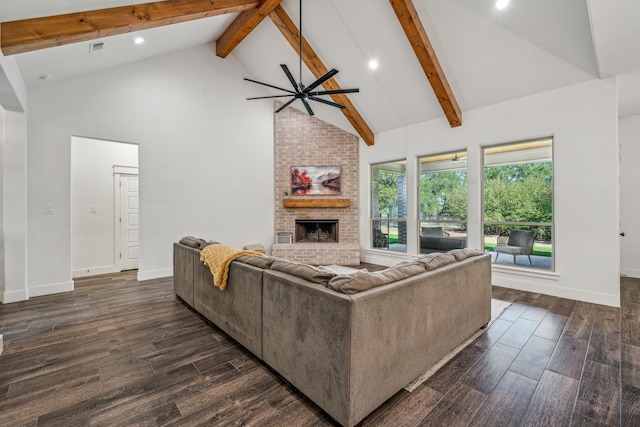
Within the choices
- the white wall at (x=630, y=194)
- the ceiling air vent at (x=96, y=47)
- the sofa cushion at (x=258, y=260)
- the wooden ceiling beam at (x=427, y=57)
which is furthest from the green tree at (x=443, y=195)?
the ceiling air vent at (x=96, y=47)

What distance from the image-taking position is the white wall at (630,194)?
4816 millimetres

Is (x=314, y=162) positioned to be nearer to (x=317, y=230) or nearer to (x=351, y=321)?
(x=317, y=230)

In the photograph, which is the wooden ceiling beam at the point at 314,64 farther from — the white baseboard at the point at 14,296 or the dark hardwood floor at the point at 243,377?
the white baseboard at the point at 14,296

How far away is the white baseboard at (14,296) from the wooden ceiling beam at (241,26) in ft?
16.0

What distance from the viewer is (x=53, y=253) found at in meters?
3.95

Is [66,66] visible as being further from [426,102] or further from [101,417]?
[426,102]

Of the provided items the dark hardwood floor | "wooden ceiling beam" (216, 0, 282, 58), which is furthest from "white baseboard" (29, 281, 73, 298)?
"wooden ceiling beam" (216, 0, 282, 58)

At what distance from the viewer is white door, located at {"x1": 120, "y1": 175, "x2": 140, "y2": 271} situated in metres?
5.29

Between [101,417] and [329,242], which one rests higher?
[329,242]

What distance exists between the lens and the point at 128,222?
537cm

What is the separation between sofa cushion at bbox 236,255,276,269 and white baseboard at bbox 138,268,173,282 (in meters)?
3.18

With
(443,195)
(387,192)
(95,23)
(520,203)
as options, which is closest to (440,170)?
(443,195)

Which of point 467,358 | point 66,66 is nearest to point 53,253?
point 66,66

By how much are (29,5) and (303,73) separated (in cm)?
395
